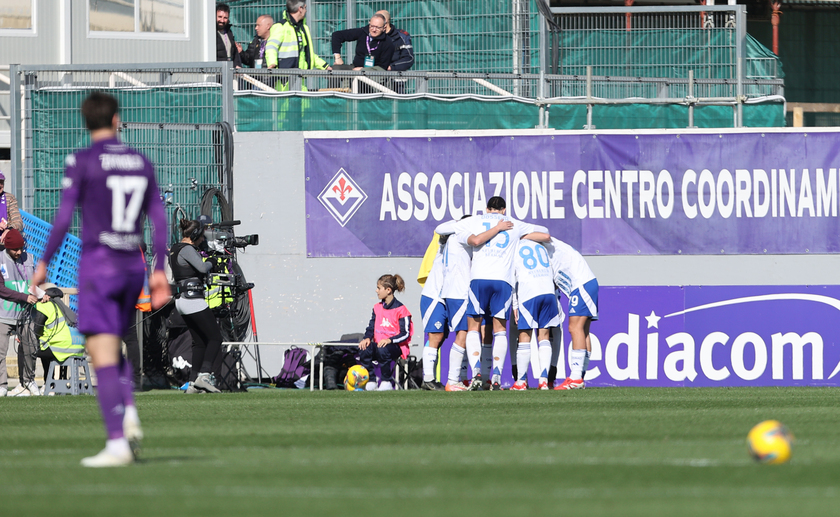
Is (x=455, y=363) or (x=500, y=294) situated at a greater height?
(x=500, y=294)

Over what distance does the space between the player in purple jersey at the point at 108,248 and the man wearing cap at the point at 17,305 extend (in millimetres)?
6974

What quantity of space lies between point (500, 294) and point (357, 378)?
2.24 m

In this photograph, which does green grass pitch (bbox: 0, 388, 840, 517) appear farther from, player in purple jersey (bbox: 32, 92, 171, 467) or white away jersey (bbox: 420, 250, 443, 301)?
white away jersey (bbox: 420, 250, 443, 301)

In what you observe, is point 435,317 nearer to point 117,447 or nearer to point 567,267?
point 567,267

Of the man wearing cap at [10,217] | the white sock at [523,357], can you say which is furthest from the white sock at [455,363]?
the man wearing cap at [10,217]

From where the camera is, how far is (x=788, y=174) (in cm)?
1670

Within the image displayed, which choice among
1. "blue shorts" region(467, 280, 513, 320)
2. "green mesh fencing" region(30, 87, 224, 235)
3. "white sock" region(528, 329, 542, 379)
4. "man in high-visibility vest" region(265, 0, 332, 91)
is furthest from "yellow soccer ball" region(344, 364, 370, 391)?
"man in high-visibility vest" region(265, 0, 332, 91)

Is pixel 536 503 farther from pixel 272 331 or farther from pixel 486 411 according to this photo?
pixel 272 331

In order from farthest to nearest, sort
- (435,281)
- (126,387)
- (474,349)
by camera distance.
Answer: (435,281), (474,349), (126,387)

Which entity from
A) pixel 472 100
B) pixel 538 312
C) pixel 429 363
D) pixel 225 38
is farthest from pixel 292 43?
pixel 538 312

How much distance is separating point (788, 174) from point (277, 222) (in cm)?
673

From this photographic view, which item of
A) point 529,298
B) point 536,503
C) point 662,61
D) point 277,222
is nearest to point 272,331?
point 277,222

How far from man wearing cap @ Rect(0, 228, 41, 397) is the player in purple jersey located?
22.9 feet

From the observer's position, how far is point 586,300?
14555 millimetres
